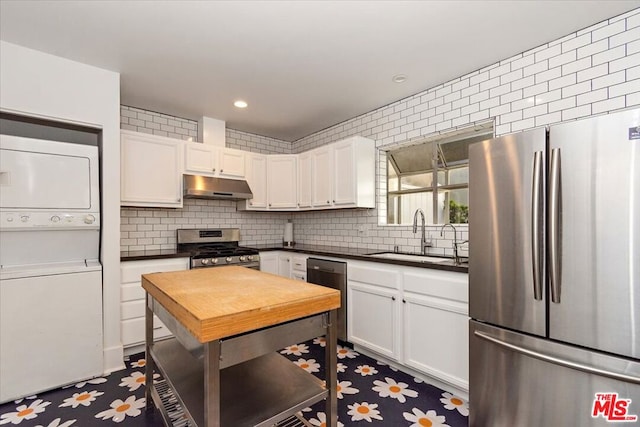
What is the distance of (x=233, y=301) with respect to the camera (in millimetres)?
1261

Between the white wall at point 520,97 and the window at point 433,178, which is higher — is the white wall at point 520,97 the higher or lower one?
the higher one

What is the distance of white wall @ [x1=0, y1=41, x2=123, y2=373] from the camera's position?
89.5 inches

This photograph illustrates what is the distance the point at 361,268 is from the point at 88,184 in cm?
245

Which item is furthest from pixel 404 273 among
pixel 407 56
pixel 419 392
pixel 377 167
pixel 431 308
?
pixel 407 56

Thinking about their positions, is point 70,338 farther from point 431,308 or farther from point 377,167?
point 377,167

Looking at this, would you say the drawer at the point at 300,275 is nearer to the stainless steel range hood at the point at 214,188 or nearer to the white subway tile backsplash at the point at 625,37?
the stainless steel range hood at the point at 214,188

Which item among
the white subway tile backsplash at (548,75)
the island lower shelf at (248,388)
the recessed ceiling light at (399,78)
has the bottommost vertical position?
the island lower shelf at (248,388)

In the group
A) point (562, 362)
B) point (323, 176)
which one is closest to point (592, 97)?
point (562, 362)

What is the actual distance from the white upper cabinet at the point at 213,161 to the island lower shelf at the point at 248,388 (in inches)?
88.3

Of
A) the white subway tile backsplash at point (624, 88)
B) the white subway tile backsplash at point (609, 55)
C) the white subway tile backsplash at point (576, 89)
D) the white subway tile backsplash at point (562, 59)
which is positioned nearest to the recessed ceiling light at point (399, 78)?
the white subway tile backsplash at point (562, 59)

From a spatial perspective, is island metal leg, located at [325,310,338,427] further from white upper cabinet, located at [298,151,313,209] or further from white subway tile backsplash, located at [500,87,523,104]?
white upper cabinet, located at [298,151,313,209]

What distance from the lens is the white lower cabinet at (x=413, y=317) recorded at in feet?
6.97

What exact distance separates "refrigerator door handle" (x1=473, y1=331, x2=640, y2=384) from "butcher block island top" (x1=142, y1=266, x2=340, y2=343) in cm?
97

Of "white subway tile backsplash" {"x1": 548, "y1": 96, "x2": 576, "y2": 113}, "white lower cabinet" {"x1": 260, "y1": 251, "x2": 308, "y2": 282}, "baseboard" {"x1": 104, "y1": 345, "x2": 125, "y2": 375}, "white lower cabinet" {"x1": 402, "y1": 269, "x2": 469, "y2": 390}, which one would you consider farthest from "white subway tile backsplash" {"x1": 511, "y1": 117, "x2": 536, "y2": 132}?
"baseboard" {"x1": 104, "y1": 345, "x2": 125, "y2": 375}
